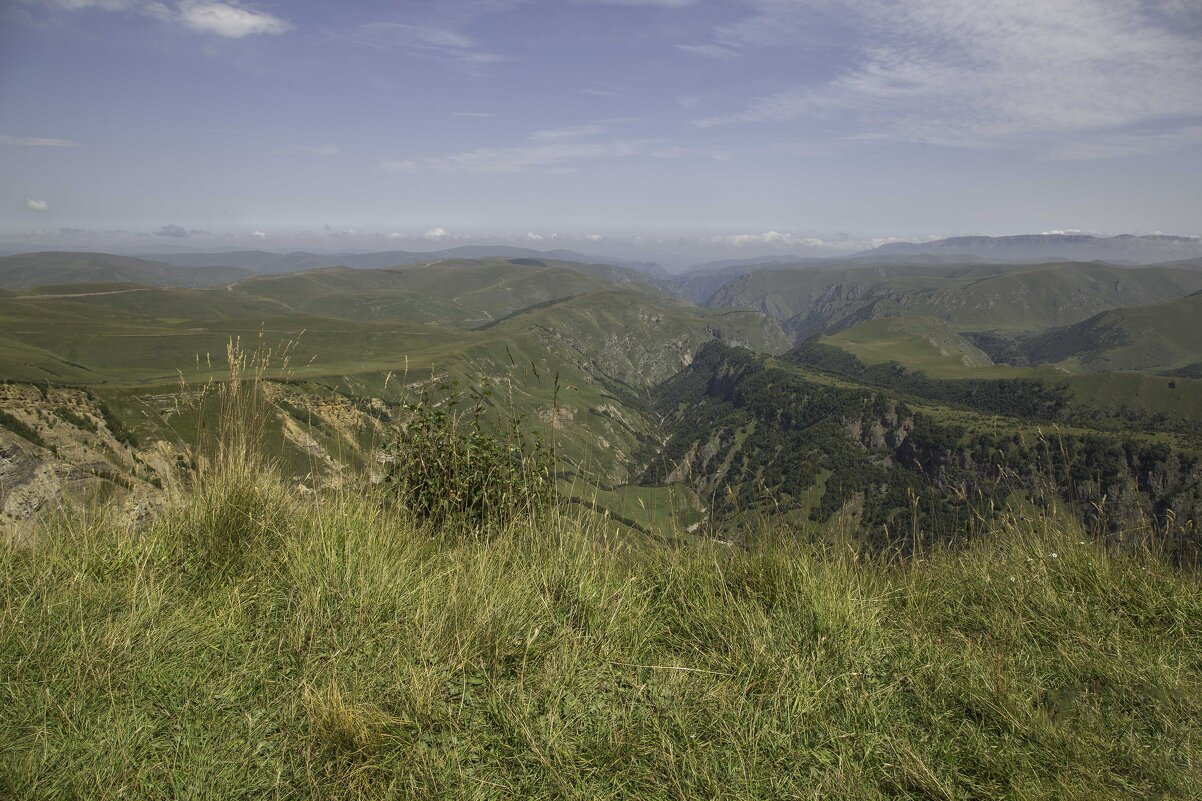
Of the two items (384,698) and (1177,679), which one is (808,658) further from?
(384,698)

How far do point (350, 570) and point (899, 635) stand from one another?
365 centimetres

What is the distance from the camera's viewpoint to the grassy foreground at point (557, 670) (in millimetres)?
2410

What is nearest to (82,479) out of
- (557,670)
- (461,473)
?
(461,473)

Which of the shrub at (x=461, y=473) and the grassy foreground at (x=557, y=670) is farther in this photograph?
the shrub at (x=461, y=473)

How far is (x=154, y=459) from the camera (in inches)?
214

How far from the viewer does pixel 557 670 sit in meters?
3.00

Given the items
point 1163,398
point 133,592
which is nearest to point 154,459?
point 133,592

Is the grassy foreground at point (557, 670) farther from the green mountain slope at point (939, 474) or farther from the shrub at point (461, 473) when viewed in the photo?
the shrub at point (461, 473)

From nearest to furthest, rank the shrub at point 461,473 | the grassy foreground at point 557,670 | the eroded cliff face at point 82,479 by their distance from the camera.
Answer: the grassy foreground at point 557,670 → the eroded cliff face at point 82,479 → the shrub at point 461,473

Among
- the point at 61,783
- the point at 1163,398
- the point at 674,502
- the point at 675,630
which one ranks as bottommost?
the point at 1163,398

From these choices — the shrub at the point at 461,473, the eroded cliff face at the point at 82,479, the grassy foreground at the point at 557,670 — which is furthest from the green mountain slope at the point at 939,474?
the eroded cliff face at the point at 82,479

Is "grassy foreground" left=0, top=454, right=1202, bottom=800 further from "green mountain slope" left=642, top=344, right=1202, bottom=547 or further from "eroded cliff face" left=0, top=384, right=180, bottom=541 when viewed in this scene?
"green mountain slope" left=642, top=344, right=1202, bottom=547

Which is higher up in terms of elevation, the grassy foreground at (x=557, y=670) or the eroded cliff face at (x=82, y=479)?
the eroded cliff face at (x=82, y=479)

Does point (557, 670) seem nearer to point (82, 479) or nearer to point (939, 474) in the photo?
point (82, 479)
